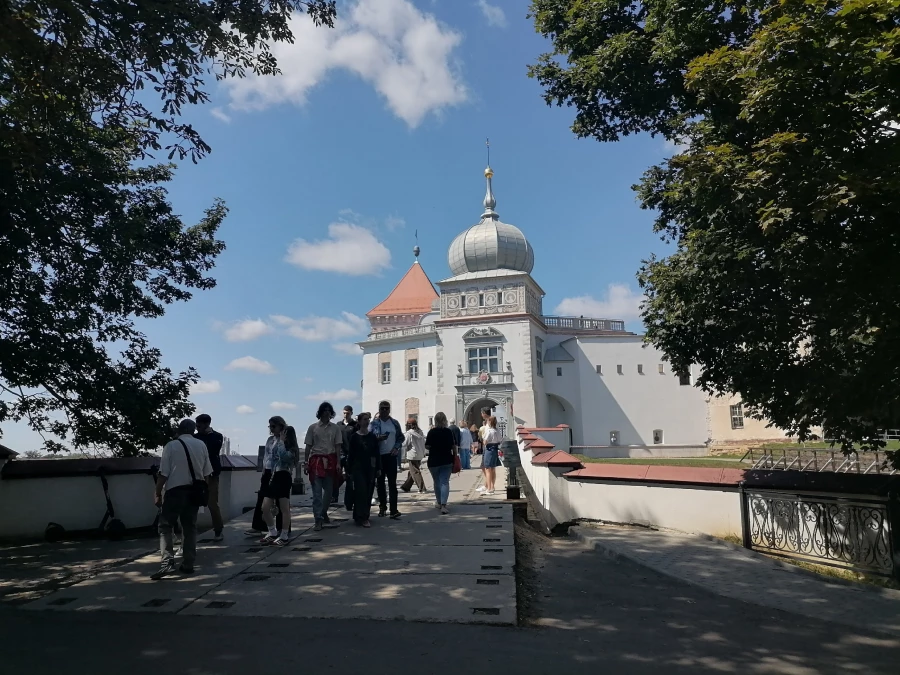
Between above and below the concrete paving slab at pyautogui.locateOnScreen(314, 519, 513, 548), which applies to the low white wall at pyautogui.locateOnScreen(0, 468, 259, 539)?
above

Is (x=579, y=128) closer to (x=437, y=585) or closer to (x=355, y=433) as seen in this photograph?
(x=355, y=433)

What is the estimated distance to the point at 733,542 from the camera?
8875 millimetres

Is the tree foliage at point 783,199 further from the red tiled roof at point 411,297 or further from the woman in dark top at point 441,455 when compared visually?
the red tiled roof at point 411,297

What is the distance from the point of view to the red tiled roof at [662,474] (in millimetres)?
9156

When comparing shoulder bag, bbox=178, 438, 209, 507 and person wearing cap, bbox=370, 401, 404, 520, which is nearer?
shoulder bag, bbox=178, 438, 209, 507

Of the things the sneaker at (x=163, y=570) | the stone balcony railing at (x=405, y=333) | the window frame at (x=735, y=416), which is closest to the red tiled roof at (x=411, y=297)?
the stone balcony railing at (x=405, y=333)

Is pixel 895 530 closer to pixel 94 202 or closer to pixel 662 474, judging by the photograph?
pixel 662 474

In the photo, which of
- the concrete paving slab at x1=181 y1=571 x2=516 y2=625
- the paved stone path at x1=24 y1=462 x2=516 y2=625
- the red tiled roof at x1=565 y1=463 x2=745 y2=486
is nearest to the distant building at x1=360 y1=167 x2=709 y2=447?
the red tiled roof at x1=565 y1=463 x2=745 y2=486

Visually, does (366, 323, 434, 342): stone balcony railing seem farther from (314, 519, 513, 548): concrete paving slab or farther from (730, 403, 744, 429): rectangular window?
(314, 519, 513, 548): concrete paving slab

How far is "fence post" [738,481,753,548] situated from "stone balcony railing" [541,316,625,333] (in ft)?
132

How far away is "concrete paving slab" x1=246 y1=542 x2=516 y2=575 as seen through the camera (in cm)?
681

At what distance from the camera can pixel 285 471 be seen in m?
8.27

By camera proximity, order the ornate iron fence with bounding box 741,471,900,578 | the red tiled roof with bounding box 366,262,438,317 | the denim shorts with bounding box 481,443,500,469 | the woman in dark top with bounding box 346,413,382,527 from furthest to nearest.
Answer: the red tiled roof with bounding box 366,262,438,317
the denim shorts with bounding box 481,443,500,469
the woman in dark top with bounding box 346,413,382,527
the ornate iron fence with bounding box 741,471,900,578

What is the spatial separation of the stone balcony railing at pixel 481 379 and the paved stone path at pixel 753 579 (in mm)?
33047
